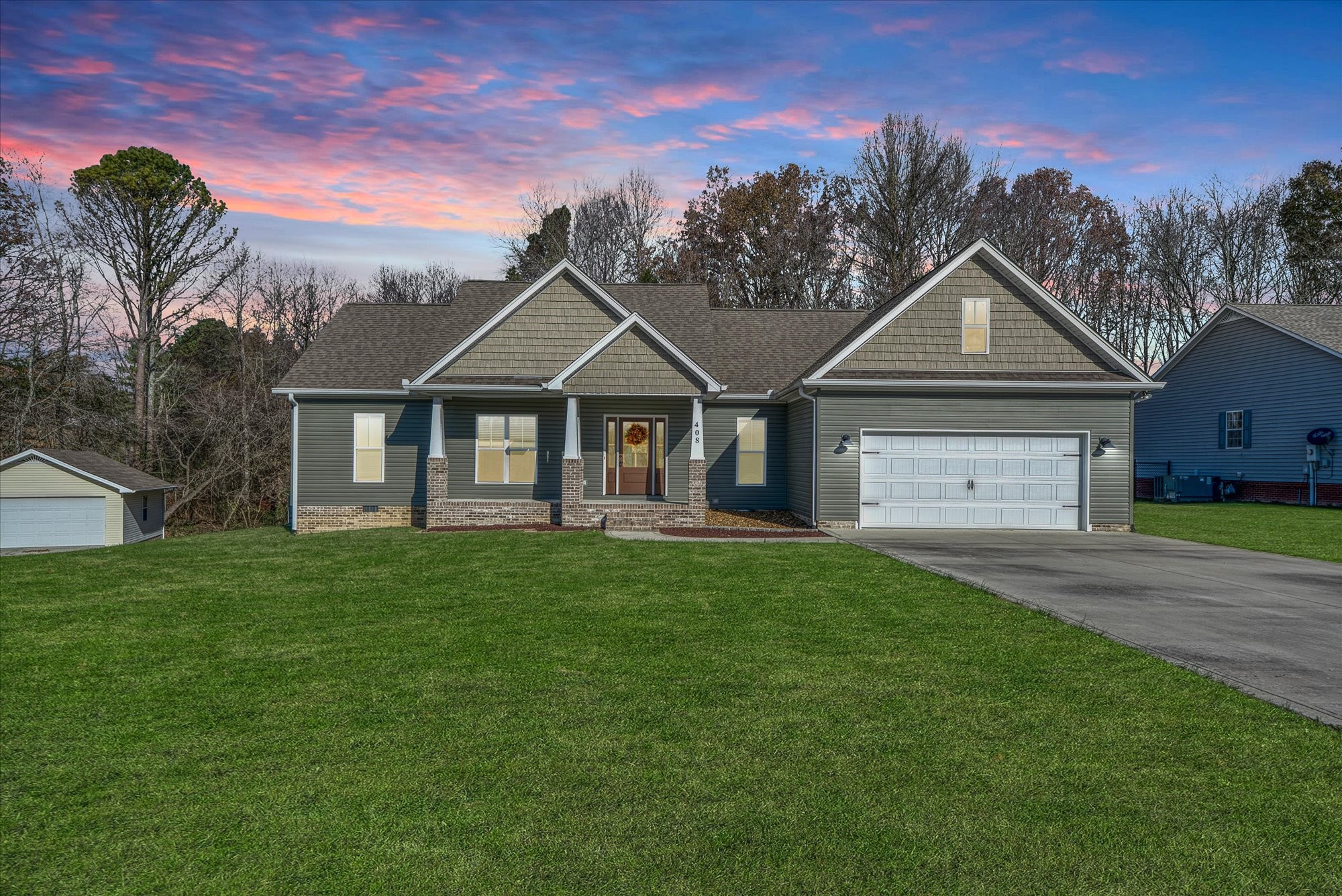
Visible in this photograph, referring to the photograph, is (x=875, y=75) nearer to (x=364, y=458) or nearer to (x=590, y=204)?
(x=364, y=458)

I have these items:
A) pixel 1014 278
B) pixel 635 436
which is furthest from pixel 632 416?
pixel 1014 278

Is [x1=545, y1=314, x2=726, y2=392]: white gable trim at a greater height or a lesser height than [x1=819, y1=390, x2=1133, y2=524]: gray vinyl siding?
greater

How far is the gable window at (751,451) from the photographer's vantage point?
885 inches

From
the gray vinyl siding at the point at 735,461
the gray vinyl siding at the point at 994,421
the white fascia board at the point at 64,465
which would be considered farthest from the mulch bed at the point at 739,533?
the white fascia board at the point at 64,465

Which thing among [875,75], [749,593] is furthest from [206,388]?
[749,593]

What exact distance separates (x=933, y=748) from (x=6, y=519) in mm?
26553

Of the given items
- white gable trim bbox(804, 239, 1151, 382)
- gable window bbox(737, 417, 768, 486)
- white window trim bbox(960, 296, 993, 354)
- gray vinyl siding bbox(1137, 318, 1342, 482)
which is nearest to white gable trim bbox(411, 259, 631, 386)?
gable window bbox(737, 417, 768, 486)

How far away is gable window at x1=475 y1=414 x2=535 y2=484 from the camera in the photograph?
70.7ft

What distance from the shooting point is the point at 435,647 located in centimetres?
782

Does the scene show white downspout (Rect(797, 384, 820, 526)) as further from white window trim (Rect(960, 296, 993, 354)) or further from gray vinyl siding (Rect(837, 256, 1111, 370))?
white window trim (Rect(960, 296, 993, 354))

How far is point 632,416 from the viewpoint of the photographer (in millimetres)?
22000

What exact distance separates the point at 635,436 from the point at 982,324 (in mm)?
8866

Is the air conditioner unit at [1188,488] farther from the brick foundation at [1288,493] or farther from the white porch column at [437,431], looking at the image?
the white porch column at [437,431]

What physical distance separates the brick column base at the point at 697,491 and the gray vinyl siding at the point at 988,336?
172 inches
